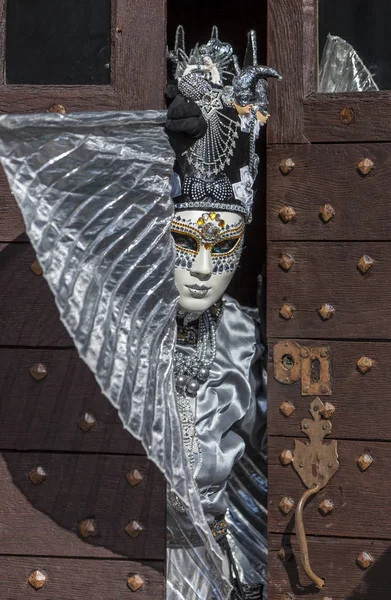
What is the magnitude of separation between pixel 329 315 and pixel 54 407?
0.56 meters

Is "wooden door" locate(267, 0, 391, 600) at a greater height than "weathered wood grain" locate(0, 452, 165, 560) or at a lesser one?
greater

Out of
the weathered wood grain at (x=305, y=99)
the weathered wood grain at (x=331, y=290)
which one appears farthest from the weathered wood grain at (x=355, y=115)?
the weathered wood grain at (x=331, y=290)

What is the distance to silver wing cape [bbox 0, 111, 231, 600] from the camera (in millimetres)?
1970

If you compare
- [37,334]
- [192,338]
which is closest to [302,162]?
[192,338]

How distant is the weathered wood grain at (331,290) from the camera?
7.72 feet

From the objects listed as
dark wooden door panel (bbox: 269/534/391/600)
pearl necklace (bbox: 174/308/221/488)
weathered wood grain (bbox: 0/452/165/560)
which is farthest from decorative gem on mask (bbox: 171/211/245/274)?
dark wooden door panel (bbox: 269/534/391/600)

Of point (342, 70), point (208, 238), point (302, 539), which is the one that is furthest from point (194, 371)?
point (342, 70)

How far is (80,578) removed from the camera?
2.39m

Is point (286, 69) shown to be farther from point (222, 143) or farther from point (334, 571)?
point (334, 571)

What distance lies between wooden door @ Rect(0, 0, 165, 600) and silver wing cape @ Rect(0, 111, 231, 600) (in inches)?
10.2

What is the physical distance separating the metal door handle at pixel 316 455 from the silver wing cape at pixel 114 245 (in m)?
0.27

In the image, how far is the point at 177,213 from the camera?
234 centimetres

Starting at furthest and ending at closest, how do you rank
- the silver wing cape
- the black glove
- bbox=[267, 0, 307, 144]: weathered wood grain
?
1. bbox=[267, 0, 307, 144]: weathered wood grain
2. the black glove
3. the silver wing cape

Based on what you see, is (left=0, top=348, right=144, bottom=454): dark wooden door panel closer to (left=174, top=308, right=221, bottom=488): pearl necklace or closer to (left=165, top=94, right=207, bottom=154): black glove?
(left=174, top=308, right=221, bottom=488): pearl necklace
